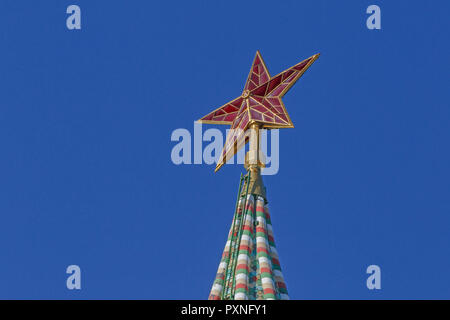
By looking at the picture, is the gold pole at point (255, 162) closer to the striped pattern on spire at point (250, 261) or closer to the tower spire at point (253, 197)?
the tower spire at point (253, 197)

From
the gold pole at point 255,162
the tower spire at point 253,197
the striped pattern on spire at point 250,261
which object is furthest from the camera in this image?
the gold pole at point 255,162

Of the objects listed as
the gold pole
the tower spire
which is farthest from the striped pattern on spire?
the gold pole

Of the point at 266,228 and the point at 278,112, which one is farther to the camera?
the point at 278,112

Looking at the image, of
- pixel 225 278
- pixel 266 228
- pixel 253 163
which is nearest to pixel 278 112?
pixel 253 163

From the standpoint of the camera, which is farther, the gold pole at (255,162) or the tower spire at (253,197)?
the gold pole at (255,162)

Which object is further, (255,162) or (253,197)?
(255,162)

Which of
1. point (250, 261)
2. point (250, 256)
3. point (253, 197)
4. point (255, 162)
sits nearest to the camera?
point (250, 261)

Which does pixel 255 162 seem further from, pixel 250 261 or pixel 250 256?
pixel 250 261

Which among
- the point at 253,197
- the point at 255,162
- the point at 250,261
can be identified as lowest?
the point at 250,261

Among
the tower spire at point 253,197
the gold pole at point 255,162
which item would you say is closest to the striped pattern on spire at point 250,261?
the tower spire at point 253,197

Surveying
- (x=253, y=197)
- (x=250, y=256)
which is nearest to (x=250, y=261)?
(x=250, y=256)
